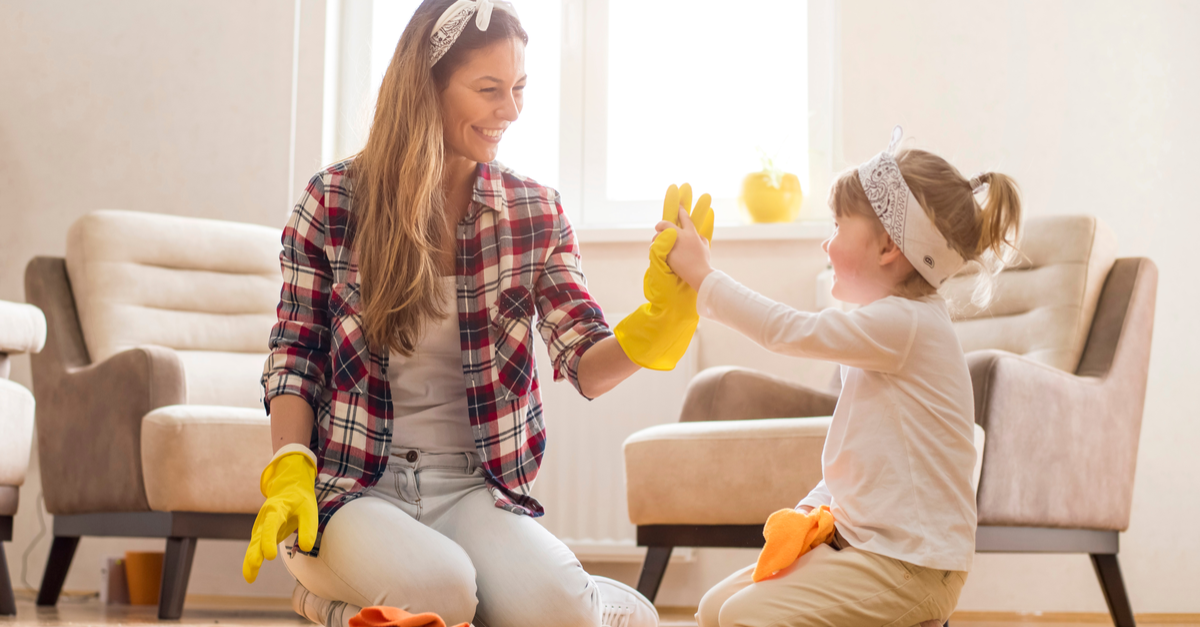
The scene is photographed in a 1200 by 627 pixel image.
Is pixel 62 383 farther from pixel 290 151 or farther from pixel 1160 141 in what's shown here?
pixel 1160 141

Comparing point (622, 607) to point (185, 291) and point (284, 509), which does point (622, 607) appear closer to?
point (284, 509)

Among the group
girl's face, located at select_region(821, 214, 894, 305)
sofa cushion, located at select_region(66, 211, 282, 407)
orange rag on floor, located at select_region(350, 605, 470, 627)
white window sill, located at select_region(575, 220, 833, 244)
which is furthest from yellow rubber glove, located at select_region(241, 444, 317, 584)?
white window sill, located at select_region(575, 220, 833, 244)

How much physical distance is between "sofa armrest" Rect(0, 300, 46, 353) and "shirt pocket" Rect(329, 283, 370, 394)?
1.04 meters

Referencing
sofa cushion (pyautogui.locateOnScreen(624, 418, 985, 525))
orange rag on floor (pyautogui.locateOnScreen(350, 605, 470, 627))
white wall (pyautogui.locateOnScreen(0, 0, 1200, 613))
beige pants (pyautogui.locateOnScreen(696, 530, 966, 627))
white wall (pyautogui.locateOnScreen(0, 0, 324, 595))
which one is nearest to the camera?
orange rag on floor (pyautogui.locateOnScreen(350, 605, 470, 627))

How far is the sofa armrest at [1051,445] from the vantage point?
1699mm

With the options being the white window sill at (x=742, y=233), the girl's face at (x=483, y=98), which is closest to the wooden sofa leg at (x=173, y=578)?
the girl's face at (x=483, y=98)

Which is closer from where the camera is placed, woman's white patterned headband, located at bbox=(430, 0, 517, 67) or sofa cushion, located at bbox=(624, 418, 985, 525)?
woman's white patterned headband, located at bbox=(430, 0, 517, 67)

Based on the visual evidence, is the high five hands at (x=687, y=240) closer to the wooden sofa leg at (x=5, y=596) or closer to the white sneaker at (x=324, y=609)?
the white sneaker at (x=324, y=609)

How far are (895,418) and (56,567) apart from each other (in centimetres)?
192

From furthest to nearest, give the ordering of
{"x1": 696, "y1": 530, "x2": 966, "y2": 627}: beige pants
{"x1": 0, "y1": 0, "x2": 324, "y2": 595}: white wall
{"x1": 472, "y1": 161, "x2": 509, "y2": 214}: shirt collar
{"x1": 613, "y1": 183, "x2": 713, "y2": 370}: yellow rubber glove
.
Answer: {"x1": 0, "y1": 0, "x2": 324, "y2": 595}: white wall < {"x1": 472, "y1": 161, "x2": 509, "y2": 214}: shirt collar < {"x1": 613, "y1": 183, "x2": 713, "y2": 370}: yellow rubber glove < {"x1": 696, "y1": 530, "x2": 966, "y2": 627}: beige pants

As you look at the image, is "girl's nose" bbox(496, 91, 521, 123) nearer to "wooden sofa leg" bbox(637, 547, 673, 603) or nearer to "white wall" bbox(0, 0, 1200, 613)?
"wooden sofa leg" bbox(637, 547, 673, 603)

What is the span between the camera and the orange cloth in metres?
1.08

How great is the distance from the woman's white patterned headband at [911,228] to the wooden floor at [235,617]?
113 cm

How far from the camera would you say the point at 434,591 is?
1023 millimetres
